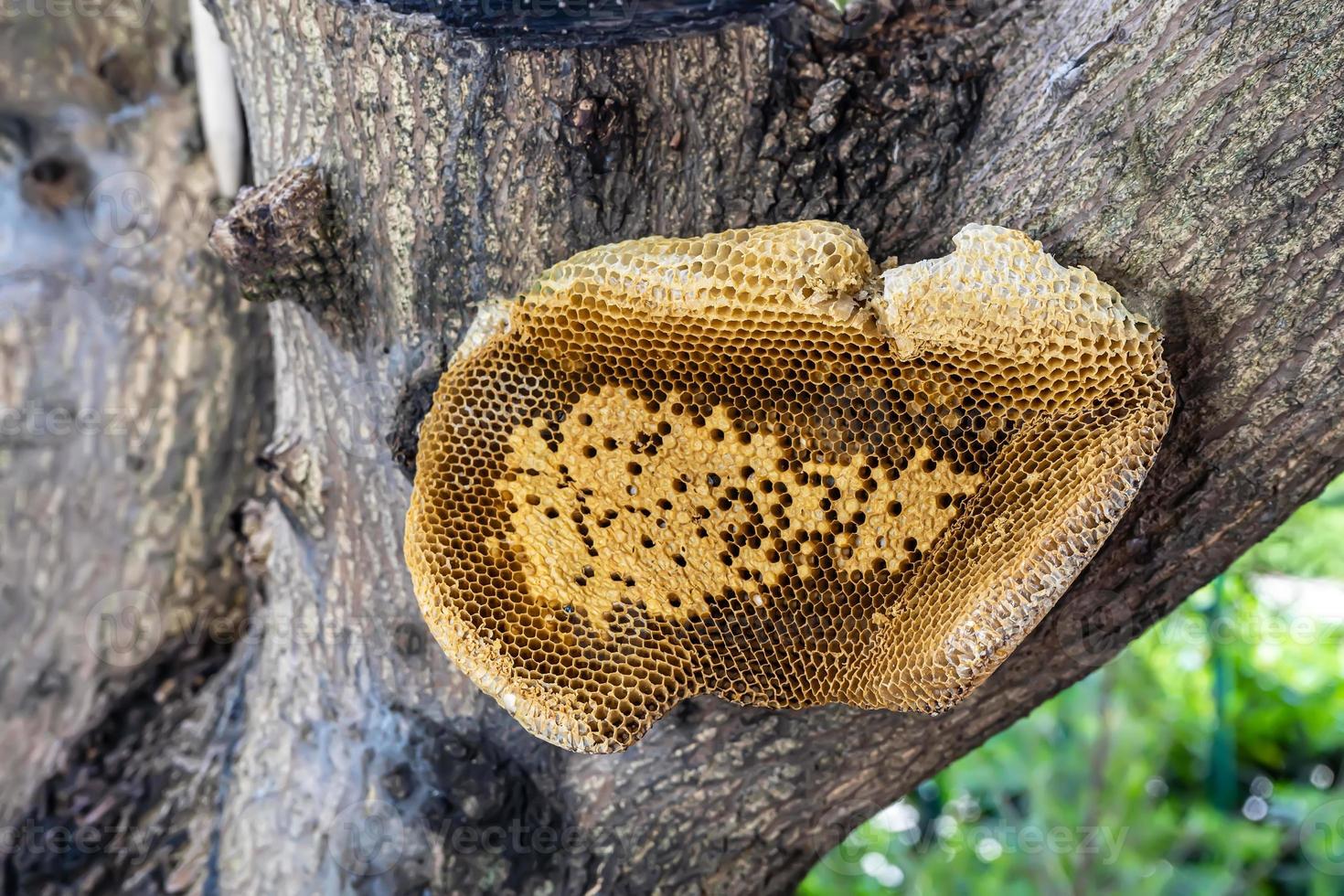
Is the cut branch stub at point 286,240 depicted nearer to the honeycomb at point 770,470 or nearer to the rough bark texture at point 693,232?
the rough bark texture at point 693,232

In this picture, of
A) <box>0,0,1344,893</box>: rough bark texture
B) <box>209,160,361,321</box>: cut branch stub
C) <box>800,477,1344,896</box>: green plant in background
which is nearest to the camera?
<box>0,0,1344,893</box>: rough bark texture

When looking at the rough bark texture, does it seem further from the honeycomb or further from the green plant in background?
the green plant in background

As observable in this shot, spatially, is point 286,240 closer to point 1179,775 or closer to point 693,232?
Answer: point 693,232

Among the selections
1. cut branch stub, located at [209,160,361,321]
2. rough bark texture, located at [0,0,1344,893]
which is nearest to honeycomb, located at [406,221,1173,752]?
rough bark texture, located at [0,0,1344,893]

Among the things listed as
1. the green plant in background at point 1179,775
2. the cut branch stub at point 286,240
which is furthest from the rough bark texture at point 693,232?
the green plant in background at point 1179,775

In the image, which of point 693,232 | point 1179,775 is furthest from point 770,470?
point 1179,775

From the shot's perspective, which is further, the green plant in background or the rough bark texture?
the green plant in background
